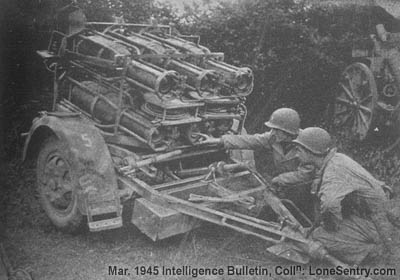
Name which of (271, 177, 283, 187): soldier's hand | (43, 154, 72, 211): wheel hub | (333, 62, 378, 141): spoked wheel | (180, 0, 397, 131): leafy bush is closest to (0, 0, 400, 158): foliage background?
(180, 0, 397, 131): leafy bush

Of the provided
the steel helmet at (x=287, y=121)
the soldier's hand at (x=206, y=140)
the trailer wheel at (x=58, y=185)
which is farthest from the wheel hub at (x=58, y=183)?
the steel helmet at (x=287, y=121)

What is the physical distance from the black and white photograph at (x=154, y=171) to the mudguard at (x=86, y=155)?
0.04 feet

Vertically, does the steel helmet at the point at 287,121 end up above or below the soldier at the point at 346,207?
above

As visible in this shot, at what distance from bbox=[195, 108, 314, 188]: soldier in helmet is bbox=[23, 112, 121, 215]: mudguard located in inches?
39.3

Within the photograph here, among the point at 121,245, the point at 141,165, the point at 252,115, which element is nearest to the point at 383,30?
the point at 252,115

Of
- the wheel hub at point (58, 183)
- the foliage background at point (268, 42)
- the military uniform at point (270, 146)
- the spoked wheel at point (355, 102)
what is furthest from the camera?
the spoked wheel at point (355, 102)

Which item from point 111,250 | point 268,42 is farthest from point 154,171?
point 268,42

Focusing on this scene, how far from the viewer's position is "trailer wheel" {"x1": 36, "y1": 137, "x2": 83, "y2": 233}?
164 inches

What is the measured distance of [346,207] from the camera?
160 inches

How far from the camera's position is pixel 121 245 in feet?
13.8

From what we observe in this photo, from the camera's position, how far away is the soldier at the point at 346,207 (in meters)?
3.85

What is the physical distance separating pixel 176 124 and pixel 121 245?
1131 mm

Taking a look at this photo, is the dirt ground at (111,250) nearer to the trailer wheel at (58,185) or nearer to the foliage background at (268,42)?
the trailer wheel at (58,185)

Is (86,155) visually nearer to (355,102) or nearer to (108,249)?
(108,249)
